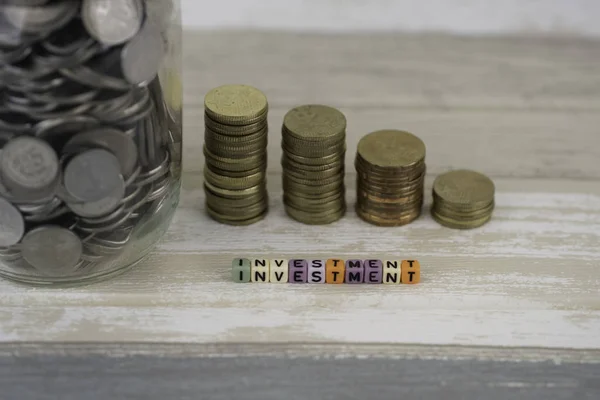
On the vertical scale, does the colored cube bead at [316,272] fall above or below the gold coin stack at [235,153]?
below

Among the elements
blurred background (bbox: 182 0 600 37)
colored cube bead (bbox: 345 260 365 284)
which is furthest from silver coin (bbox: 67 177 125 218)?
blurred background (bbox: 182 0 600 37)

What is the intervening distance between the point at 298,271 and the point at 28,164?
28cm

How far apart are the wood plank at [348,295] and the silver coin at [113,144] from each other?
0.14 m

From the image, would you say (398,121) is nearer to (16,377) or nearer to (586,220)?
(586,220)

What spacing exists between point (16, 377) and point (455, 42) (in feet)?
2.73

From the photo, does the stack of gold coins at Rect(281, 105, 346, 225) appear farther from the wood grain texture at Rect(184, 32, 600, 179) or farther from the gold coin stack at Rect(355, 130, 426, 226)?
the wood grain texture at Rect(184, 32, 600, 179)

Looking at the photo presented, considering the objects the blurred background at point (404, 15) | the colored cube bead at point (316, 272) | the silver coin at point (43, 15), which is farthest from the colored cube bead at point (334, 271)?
the blurred background at point (404, 15)

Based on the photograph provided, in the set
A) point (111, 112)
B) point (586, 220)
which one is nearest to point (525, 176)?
point (586, 220)

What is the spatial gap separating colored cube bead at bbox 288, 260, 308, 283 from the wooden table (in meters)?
0.01

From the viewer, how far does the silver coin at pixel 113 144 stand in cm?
80

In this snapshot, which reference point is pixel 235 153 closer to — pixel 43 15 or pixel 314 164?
pixel 314 164

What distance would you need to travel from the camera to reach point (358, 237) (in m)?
0.98

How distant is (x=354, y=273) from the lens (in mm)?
917

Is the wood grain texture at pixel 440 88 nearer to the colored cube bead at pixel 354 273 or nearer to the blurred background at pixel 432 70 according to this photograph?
the blurred background at pixel 432 70
